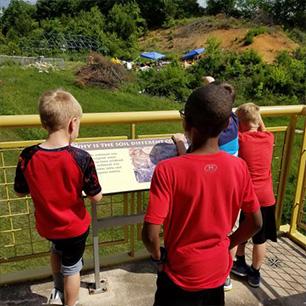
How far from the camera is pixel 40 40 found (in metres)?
46.6

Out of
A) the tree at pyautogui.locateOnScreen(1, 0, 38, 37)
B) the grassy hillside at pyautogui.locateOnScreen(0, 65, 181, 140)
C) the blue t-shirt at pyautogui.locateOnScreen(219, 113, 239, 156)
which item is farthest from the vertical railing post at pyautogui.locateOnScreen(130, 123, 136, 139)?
the tree at pyautogui.locateOnScreen(1, 0, 38, 37)

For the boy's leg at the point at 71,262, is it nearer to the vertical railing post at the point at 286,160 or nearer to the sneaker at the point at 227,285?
the sneaker at the point at 227,285

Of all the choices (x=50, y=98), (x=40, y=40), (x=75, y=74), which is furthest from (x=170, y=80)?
(x=40, y=40)

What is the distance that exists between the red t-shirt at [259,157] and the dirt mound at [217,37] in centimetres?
2813

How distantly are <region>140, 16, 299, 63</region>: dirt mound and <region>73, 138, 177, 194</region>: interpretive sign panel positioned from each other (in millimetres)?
28383

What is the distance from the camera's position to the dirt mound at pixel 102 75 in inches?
888

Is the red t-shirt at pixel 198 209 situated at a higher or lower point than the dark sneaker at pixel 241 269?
higher

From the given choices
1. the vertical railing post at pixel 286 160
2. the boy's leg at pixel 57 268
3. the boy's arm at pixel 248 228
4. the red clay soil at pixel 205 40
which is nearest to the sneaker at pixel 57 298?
the boy's leg at pixel 57 268

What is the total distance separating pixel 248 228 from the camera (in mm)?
2006

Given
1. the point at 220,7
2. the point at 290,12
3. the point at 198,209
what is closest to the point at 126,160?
the point at 198,209

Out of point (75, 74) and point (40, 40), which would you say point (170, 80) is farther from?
point (40, 40)

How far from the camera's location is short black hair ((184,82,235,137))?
171 cm

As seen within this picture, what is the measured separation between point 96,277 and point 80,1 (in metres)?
73.6

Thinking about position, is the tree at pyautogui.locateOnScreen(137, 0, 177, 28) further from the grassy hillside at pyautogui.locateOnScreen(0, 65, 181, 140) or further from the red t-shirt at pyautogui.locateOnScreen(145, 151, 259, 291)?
the red t-shirt at pyautogui.locateOnScreen(145, 151, 259, 291)
